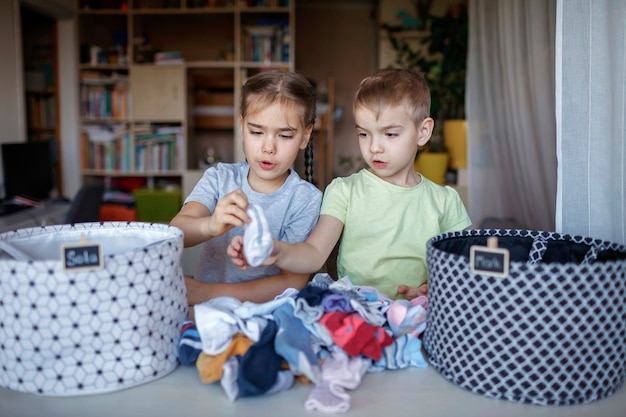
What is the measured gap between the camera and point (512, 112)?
122 inches

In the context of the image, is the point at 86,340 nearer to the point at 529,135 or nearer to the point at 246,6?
the point at 529,135

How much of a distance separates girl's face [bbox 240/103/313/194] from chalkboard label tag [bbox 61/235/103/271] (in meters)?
0.48

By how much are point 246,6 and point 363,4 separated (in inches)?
61.6

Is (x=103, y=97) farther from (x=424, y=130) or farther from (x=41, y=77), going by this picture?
(x=424, y=130)

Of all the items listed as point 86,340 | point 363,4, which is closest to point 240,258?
point 86,340

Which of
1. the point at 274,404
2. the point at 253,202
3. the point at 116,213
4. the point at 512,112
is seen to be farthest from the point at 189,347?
the point at 116,213

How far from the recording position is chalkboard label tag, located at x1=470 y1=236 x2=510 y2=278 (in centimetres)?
85

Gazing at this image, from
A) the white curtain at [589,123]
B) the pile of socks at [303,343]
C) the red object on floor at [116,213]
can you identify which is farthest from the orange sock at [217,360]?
the red object on floor at [116,213]

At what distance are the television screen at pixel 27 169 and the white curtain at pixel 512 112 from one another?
3.12m

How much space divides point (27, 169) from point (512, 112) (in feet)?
11.1

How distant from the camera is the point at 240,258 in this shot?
104cm

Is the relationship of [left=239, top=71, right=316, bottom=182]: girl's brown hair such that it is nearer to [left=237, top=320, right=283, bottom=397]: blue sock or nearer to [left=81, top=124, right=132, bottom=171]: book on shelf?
[left=237, top=320, right=283, bottom=397]: blue sock

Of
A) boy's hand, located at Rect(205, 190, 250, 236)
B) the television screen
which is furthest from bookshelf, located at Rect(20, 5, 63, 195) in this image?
boy's hand, located at Rect(205, 190, 250, 236)

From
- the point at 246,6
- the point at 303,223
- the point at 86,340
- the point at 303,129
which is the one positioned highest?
the point at 246,6
